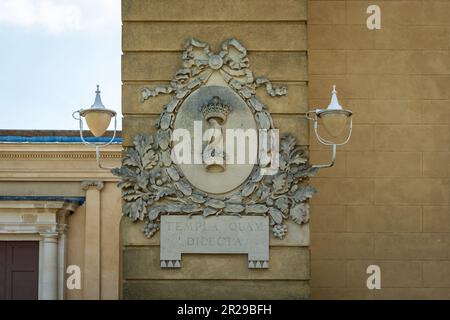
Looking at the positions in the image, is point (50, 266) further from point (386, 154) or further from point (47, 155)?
point (386, 154)

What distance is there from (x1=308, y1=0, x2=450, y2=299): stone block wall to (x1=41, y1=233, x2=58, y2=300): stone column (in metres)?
9.02

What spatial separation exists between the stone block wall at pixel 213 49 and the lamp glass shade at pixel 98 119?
210mm

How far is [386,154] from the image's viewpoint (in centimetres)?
1155

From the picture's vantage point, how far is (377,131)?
11570 millimetres

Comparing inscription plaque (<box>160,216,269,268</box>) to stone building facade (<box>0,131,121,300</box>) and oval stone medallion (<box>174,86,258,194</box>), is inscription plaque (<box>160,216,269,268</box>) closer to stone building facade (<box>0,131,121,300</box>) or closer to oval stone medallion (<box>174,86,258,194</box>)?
oval stone medallion (<box>174,86,258,194</box>)

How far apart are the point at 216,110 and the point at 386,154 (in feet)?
8.31

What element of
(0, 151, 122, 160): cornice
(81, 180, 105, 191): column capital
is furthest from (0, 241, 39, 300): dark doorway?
(0, 151, 122, 160): cornice

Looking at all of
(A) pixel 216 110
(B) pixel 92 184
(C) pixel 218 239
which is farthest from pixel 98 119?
(B) pixel 92 184

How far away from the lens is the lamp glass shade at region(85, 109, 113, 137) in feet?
33.5

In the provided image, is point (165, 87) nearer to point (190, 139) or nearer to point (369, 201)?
point (190, 139)

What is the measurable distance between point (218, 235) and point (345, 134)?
7.65 ft
